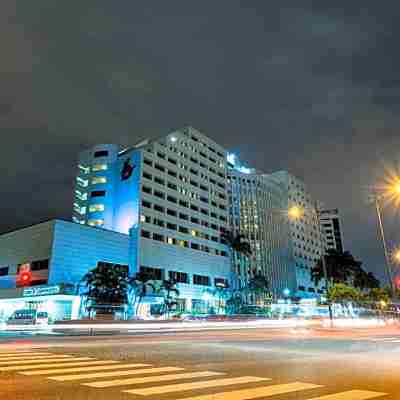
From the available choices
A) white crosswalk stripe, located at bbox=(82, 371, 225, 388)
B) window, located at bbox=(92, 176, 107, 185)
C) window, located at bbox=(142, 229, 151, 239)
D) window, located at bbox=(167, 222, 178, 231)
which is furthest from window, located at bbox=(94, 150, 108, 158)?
white crosswalk stripe, located at bbox=(82, 371, 225, 388)

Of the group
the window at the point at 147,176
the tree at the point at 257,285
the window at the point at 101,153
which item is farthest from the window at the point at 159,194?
the tree at the point at 257,285

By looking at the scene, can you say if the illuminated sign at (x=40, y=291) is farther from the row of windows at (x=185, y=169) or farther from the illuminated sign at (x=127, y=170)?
the row of windows at (x=185, y=169)

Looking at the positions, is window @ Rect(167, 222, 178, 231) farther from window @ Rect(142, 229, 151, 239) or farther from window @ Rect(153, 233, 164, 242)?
window @ Rect(142, 229, 151, 239)

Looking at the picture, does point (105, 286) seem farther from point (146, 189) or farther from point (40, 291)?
point (146, 189)

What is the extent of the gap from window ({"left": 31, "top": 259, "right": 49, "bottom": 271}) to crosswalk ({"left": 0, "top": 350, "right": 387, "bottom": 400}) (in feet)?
180

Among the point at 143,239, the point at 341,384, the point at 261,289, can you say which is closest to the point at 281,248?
the point at 261,289

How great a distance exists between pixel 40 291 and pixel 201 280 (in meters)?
40.4

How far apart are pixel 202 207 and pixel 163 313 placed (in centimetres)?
3807

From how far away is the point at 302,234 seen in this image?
151 m

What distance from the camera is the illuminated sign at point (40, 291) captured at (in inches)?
2196

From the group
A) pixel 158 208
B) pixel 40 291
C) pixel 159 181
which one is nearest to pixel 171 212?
pixel 158 208

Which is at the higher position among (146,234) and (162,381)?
(146,234)

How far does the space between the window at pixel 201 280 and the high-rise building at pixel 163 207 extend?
0.76 ft

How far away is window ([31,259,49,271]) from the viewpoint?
61.5 metres
